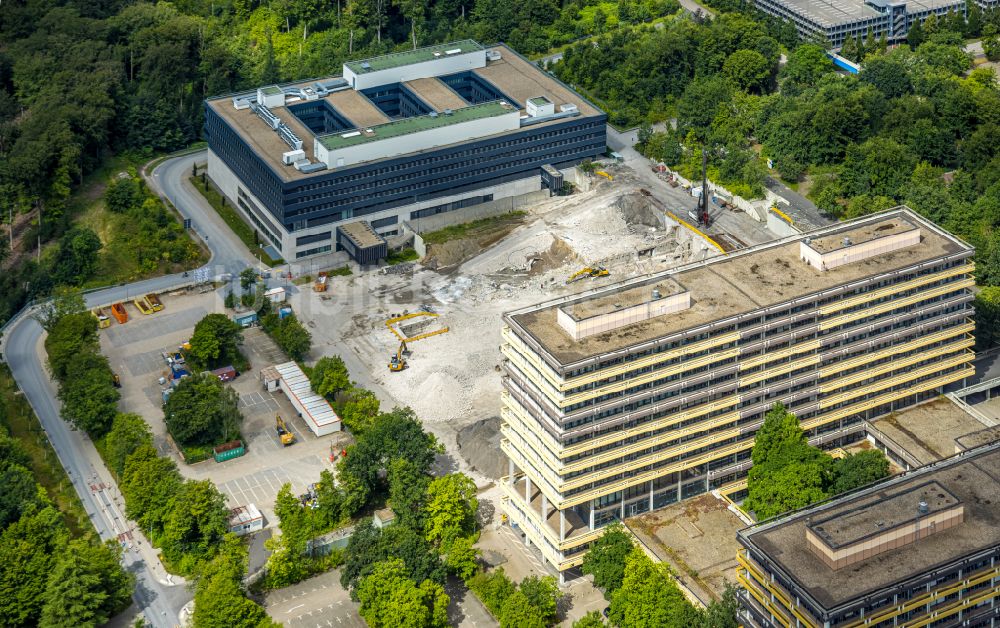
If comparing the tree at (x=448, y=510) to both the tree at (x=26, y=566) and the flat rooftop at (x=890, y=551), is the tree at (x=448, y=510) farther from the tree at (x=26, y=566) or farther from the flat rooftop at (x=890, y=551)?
A: the tree at (x=26, y=566)

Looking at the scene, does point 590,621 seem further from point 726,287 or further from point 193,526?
point 193,526

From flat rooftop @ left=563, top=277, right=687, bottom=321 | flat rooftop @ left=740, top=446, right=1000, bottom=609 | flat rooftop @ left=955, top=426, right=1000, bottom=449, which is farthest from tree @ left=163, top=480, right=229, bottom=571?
flat rooftop @ left=955, top=426, right=1000, bottom=449

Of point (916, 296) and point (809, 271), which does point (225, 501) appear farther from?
point (916, 296)

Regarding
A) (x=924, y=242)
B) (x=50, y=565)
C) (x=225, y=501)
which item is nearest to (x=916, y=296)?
(x=924, y=242)

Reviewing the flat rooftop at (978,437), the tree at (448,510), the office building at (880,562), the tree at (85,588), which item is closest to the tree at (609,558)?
the tree at (448,510)

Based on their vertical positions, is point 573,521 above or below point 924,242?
below

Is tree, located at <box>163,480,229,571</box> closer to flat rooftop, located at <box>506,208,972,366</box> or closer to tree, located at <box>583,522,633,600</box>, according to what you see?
flat rooftop, located at <box>506,208,972,366</box>
